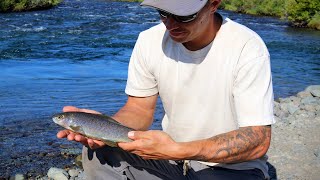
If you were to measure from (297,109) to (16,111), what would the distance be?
225 inches

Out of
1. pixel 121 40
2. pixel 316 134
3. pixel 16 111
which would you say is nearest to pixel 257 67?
pixel 316 134

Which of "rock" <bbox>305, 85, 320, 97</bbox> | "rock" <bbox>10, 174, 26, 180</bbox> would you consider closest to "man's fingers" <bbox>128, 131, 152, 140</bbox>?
"rock" <bbox>10, 174, 26, 180</bbox>

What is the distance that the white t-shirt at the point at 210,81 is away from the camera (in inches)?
122

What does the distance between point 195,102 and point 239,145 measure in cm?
50

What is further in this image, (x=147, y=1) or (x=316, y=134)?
(x=316, y=134)

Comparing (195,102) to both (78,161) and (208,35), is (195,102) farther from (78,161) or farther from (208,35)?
(78,161)

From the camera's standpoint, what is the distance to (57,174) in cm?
619

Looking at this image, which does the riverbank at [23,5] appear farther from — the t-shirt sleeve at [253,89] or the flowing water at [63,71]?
the t-shirt sleeve at [253,89]

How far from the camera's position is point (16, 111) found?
977 centimetres

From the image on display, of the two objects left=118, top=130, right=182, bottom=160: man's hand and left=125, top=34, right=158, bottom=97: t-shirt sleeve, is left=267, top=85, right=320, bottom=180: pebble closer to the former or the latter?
left=125, top=34, right=158, bottom=97: t-shirt sleeve

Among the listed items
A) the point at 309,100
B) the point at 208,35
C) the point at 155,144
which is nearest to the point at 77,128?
the point at 155,144

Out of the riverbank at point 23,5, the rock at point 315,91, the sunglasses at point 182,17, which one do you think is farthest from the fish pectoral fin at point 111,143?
the riverbank at point 23,5

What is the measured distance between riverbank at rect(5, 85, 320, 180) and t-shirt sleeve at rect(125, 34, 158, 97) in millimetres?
2447

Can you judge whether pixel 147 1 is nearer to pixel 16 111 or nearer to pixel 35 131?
pixel 35 131
